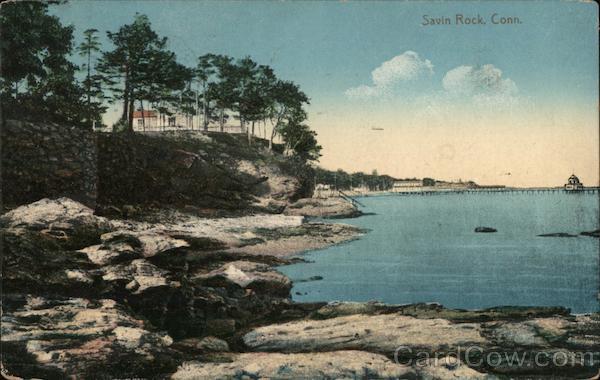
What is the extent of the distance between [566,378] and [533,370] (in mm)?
306

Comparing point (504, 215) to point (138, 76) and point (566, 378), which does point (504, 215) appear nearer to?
point (566, 378)

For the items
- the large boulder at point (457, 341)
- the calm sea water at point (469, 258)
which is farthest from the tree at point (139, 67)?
the large boulder at point (457, 341)

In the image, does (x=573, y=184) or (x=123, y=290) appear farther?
(x=573, y=184)

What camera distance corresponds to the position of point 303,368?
4.29 metres

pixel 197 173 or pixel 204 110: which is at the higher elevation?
pixel 204 110

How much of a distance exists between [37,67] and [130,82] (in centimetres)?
92

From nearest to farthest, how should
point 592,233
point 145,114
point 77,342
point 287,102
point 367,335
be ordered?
point 77,342 < point 367,335 < point 592,233 < point 287,102 < point 145,114

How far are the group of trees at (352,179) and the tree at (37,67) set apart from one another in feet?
8.39

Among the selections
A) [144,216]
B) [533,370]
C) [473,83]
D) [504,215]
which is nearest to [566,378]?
[533,370]

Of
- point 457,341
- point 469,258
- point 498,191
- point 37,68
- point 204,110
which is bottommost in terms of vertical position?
point 457,341

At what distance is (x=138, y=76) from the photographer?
205 inches

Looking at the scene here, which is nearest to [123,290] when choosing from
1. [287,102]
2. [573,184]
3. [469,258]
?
[287,102]

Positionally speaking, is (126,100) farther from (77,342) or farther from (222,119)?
(77,342)

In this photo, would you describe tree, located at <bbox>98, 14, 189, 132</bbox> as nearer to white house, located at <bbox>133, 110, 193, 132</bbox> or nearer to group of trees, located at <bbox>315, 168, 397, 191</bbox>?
white house, located at <bbox>133, 110, 193, 132</bbox>
